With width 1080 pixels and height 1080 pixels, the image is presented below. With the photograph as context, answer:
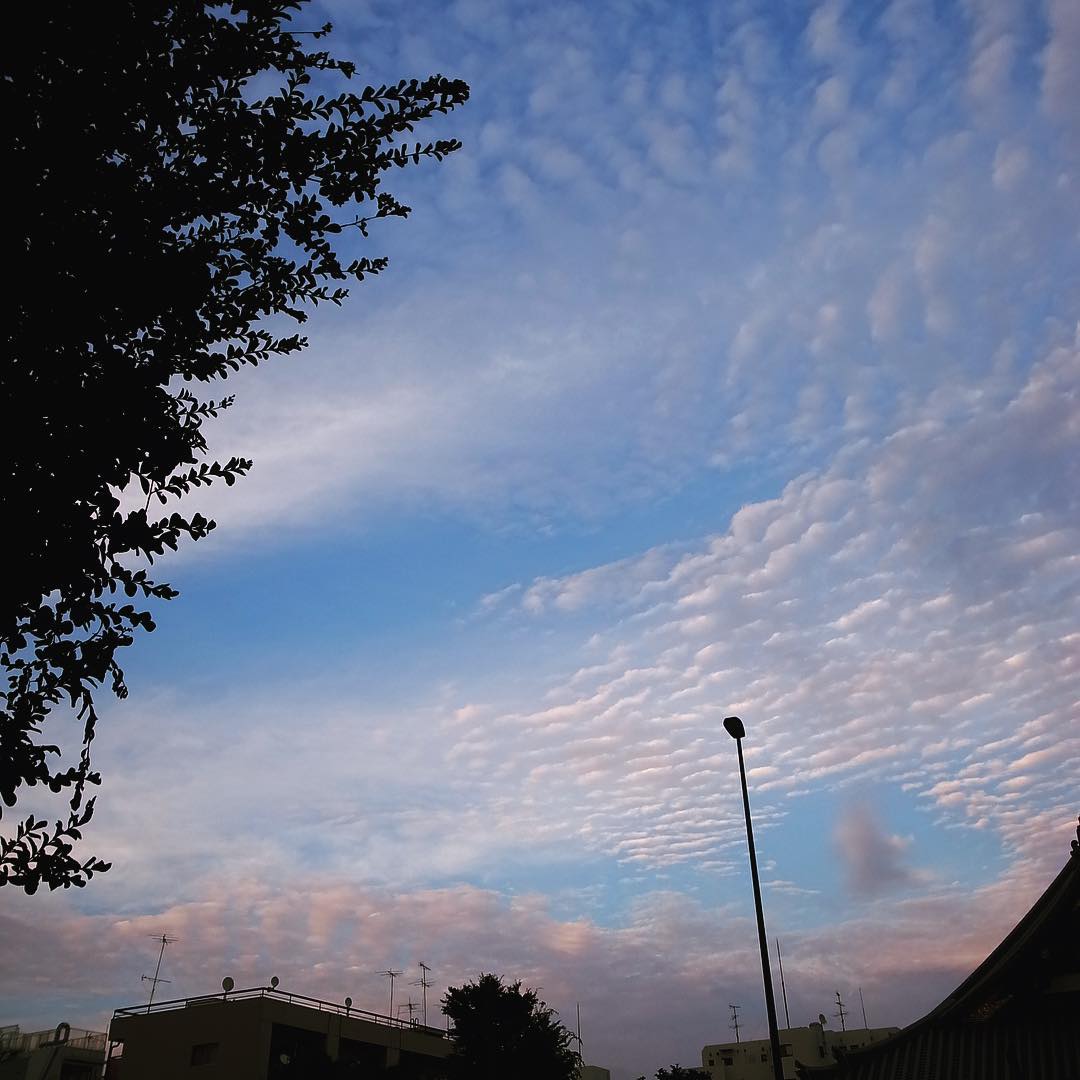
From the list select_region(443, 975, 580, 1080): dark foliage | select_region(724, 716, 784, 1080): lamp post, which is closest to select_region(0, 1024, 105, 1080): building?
select_region(443, 975, 580, 1080): dark foliage

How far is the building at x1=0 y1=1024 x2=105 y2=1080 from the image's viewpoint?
47.7 m

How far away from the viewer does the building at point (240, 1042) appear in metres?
42.2

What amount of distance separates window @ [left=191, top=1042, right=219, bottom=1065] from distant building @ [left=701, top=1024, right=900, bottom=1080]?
2565 inches

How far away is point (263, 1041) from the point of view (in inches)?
1674

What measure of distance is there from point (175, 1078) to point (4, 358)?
47290 millimetres

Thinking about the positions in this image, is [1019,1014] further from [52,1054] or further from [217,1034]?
[52,1054]

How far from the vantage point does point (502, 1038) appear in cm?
4331

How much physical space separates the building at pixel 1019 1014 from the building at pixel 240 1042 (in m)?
32.4

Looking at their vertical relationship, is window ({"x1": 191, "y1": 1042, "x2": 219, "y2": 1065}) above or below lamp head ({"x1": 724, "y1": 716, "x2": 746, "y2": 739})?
below

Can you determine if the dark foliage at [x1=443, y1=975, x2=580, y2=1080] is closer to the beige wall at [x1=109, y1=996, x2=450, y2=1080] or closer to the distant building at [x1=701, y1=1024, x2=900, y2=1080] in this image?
the beige wall at [x1=109, y1=996, x2=450, y2=1080]

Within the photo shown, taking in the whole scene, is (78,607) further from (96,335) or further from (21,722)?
(96,335)

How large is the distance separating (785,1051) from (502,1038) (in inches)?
2574

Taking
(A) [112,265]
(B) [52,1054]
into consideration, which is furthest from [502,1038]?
(A) [112,265]

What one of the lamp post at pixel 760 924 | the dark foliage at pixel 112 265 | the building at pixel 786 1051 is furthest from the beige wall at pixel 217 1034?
the building at pixel 786 1051
